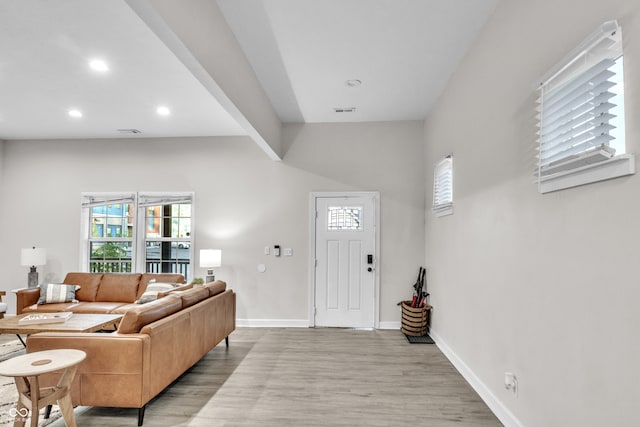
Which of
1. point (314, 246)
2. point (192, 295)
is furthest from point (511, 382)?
point (314, 246)

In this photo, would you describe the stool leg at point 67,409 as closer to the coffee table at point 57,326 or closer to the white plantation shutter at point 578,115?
the coffee table at point 57,326

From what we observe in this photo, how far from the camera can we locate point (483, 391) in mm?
3020

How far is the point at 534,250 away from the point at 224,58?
2635mm

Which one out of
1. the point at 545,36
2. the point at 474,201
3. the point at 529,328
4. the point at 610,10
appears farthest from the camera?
the point at 474,201

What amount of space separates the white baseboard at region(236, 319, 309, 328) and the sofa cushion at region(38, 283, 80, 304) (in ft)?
7.48

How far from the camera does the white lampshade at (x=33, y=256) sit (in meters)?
5.38

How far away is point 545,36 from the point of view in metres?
2.11

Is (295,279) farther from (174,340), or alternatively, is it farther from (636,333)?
(636,333)

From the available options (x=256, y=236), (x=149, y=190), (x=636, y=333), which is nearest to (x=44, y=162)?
(x=149, y=190)

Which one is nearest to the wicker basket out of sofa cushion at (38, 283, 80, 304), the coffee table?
the coffee table

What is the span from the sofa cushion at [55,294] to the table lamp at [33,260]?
0.63 meters

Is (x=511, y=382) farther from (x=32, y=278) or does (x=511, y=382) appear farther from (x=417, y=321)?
(x=32, y=278)

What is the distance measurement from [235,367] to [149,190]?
3.30 meters

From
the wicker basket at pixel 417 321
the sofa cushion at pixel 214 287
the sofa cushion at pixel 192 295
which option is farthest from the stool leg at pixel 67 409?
the wicker basket at pixel 417 321
